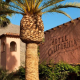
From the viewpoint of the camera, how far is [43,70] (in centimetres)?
1507

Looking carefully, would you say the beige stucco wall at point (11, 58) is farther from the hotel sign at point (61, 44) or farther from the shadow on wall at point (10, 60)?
the hotel sign at point (61, 44)

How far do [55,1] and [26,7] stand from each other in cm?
185

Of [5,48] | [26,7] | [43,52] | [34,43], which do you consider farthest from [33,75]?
[5,48]

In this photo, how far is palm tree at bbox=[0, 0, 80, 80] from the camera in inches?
420

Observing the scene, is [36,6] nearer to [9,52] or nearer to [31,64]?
[31,64]

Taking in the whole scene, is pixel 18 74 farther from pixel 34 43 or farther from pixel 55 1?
pixel 55 1

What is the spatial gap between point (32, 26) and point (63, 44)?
5903 mm

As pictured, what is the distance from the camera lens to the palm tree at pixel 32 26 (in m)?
10.7

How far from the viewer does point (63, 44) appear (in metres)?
16.1

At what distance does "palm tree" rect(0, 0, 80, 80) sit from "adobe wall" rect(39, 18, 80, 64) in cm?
442

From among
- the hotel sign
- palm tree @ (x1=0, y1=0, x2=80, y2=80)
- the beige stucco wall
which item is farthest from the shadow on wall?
palm tree @ (x1=0, y1=0, x2=80, y2=80)

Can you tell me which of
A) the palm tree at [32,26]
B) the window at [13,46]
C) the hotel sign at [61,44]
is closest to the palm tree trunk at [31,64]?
the palm tree at [32,26]

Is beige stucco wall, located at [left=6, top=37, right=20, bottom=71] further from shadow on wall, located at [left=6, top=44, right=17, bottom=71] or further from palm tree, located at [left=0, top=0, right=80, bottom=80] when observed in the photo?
palm tree, located at [left=0, top=0, right=80, bottom=80]

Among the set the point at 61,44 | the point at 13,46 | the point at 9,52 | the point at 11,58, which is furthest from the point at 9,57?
the point at 61,44
